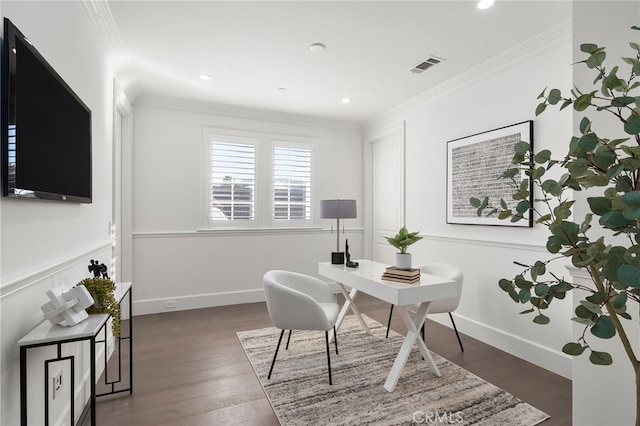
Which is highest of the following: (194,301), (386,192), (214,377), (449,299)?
(386,192)

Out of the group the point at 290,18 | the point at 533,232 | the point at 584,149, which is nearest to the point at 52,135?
the point at 290,18

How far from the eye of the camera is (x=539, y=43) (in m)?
2.75

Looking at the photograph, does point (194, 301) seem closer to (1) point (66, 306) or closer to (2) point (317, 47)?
(1) point (66, 306)

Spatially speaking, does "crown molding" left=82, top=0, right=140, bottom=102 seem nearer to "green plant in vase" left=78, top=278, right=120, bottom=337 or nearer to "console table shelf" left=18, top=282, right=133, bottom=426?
"green plant in vase" left=78, top=278, right=120, bottom=337

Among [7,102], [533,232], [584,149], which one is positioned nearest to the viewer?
[584,149]

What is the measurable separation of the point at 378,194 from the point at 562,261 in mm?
2884

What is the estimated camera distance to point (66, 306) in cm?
140

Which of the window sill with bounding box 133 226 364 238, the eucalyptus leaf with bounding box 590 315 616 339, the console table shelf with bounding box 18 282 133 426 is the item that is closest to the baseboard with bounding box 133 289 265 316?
the window sill with bounding box 133 226 364 238

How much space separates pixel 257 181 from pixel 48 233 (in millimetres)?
3210

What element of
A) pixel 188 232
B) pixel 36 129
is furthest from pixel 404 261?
pixel 188 232

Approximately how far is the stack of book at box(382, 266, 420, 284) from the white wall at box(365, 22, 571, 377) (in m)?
1.18

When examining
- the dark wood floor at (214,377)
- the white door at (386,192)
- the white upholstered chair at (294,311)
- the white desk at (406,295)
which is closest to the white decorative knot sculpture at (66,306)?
the dark wood floor at (214,377)

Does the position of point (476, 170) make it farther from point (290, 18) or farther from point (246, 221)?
point (246, 221)

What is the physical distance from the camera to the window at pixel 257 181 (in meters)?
4.56
